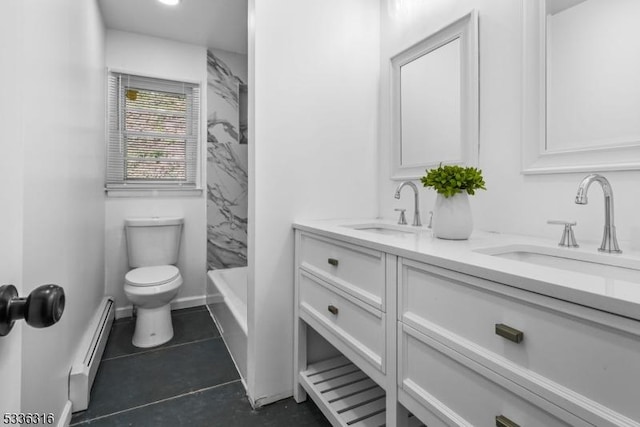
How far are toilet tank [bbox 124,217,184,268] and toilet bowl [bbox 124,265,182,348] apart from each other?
0.90ft

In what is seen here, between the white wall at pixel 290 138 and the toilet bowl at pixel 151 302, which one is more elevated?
the white wall at pixel 290 138

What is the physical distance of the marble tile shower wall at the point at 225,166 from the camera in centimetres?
302

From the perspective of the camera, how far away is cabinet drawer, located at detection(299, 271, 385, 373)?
1110 millimetres

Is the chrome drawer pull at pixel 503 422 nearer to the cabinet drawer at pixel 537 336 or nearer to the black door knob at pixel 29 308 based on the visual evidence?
the cabinet drawer at pixel 537 336

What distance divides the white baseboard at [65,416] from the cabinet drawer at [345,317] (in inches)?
43.9

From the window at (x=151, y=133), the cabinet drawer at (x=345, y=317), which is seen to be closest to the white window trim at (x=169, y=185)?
the window at (x=151, y=133)

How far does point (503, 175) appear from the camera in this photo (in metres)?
1.31

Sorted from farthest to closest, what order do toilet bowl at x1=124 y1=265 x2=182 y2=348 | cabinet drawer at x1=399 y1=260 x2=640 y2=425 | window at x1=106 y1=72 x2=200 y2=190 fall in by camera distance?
1. window at x1=106 y1=72 x2=200 y2=190
2. toilet bowl at x1=124 y1=265 x2=182 y2=348
3. cabinet drawer at x1=399 y1=260 x2=640 y2=425

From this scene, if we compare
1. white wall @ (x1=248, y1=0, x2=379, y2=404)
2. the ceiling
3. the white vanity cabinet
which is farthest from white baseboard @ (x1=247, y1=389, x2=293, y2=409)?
the ceiling

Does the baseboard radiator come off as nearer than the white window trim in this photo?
Yes

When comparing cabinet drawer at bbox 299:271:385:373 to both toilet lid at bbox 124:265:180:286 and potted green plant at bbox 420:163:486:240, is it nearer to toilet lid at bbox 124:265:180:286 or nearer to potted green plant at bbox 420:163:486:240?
potted green plant at bbox 420:163:486:240

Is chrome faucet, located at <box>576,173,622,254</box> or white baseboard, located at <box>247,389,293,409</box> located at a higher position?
chrome faucet, located at <box>576,173,622,254</box>

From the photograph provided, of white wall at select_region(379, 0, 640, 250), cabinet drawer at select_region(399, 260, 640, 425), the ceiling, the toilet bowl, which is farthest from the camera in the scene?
the ceiling

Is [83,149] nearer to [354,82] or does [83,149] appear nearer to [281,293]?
[281,293]
